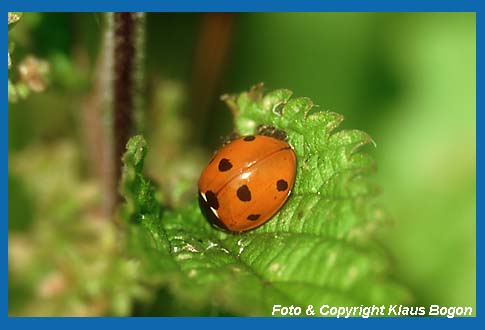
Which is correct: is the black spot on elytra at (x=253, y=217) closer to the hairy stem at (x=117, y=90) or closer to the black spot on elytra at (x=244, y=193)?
the black spot on elytra at (x=244, y=193)

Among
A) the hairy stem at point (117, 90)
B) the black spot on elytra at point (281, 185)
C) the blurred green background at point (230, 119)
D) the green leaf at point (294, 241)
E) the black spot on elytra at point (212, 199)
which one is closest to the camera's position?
the green leaf at point (294, 241)

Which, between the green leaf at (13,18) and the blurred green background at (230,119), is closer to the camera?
the green leaf at (13,18)

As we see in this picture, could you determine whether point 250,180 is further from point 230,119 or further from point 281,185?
point 230,119

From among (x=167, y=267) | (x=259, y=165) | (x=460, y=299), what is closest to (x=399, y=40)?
(x=460, y=299)

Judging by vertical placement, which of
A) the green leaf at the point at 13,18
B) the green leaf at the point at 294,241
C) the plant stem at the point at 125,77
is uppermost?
the green leaf at the point at 13,18

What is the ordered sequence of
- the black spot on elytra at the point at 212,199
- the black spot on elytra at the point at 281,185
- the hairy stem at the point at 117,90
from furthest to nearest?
the hairy stem at the point at 117,90 < the black spot on elytra at the point at 212,199 < the black spot on elytra at the point at 281,185

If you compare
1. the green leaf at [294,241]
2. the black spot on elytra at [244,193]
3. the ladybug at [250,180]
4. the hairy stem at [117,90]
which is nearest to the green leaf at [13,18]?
the hairy stem at [117,90]

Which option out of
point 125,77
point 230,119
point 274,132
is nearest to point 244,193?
point 274,132
